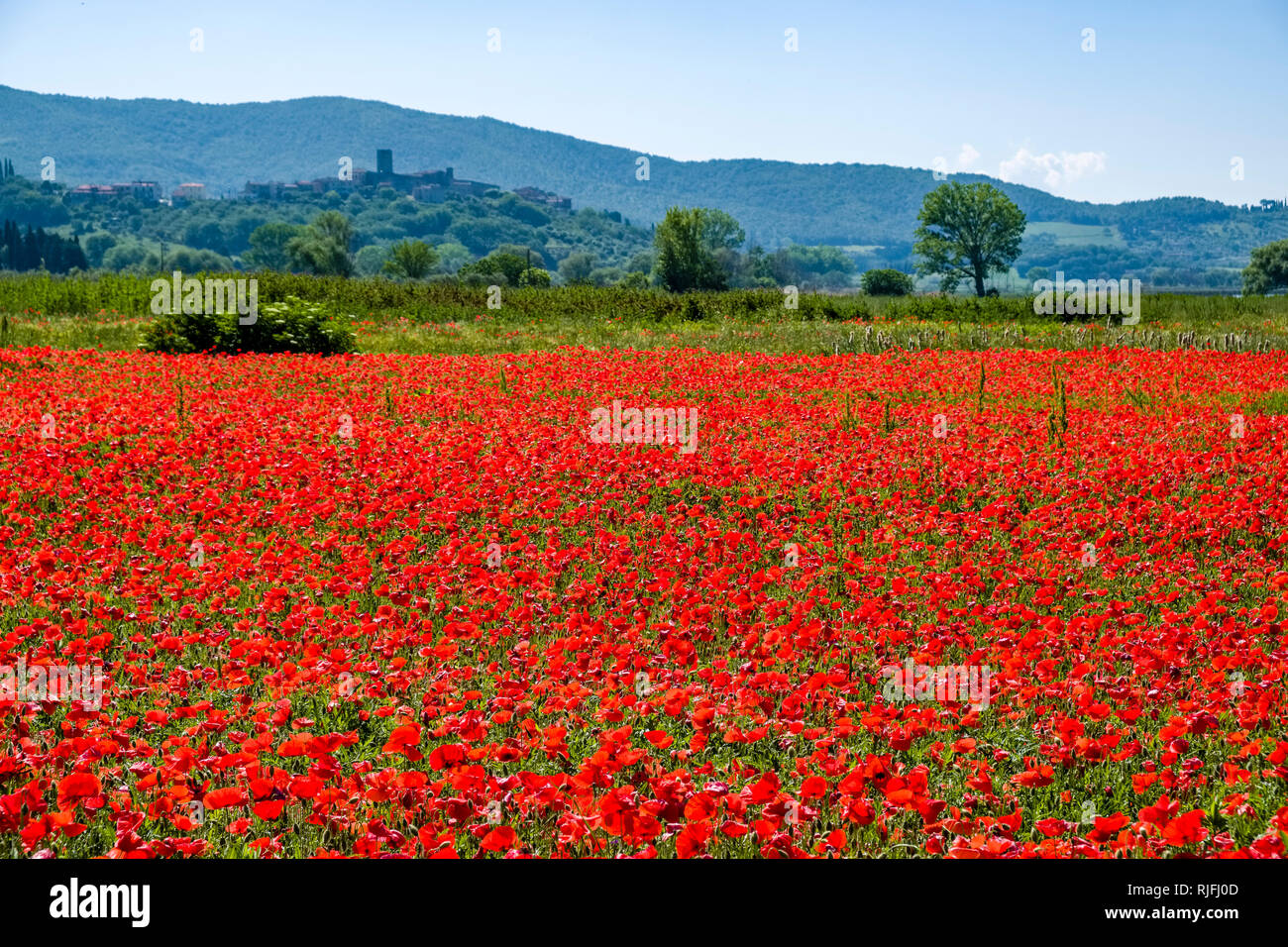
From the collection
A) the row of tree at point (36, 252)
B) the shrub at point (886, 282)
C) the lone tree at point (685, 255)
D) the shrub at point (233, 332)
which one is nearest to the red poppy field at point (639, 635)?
the shrub at point (233, 332)

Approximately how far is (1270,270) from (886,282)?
202 ft

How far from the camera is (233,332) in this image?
64.4ft

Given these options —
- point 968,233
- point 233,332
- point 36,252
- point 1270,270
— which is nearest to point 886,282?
point 968,233

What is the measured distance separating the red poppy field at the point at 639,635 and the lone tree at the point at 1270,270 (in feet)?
361

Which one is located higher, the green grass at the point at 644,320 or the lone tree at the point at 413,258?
the lone tree at the point at 413,258

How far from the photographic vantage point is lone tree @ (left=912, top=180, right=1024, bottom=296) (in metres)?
97.3

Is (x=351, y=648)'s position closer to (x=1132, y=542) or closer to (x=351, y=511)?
(x=351, y=511)

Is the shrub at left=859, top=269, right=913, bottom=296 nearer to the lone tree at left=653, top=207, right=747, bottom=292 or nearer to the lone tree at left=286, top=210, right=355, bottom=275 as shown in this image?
the lone tree at left=653, top=207, right=747, bottom=292

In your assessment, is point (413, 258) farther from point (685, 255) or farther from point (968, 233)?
point (968, 233)

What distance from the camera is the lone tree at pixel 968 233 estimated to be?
97.3 m

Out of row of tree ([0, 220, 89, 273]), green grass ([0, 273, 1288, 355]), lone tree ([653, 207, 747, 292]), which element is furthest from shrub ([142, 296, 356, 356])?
row of tree ([0, 220, 89, 273])

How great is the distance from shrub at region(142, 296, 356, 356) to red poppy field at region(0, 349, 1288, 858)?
7.62 meters

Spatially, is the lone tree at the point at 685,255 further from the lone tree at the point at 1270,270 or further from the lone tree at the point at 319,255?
the lone tree at the point at 1270,270
